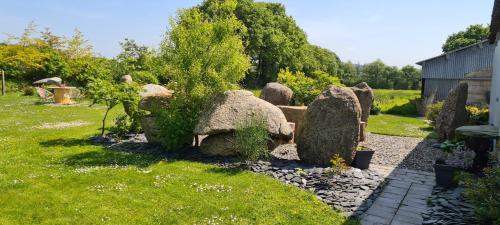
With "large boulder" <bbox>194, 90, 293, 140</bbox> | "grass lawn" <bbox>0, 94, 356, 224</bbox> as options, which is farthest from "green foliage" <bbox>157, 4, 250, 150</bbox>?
"grass lawn" <bbox>0, 94, 356, 224</bbox>

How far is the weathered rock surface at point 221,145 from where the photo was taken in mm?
10823

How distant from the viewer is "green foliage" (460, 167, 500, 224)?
555 centimetres

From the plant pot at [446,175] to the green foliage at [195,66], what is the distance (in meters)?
6.39

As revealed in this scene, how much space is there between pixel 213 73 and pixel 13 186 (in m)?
6.04

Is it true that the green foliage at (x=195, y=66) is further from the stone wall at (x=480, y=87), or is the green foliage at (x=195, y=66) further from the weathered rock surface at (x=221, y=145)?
the stone wall at (x=480, y=87)

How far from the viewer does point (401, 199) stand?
26.0 ft

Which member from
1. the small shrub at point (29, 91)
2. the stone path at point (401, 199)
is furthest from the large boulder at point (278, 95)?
the small shrub at point (29, 91)

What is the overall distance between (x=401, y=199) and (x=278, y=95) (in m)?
9.31

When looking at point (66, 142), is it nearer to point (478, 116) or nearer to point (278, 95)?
point (278, 95)

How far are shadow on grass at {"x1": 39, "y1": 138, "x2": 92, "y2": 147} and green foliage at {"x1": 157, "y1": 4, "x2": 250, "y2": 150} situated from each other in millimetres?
3123

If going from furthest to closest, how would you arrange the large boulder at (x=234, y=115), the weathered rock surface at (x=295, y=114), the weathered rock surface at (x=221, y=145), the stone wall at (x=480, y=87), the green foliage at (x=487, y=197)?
the stone wall at (x=480, y=87) < the weathered rock surface at (x=295, y=114) < the weathered rock surface at (x=221, y=145) < the large boulder at (x=234, y=115) < the green foliage at (x=487, y=197)

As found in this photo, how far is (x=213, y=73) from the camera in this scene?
464 inches

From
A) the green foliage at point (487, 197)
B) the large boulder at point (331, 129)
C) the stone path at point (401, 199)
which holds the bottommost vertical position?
the stone path at point (401, 199)

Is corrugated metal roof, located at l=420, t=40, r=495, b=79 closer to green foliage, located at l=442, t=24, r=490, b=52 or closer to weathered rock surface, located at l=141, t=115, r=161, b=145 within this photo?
weathered rock surface, located at l=141, t=115, r=161, b=145
